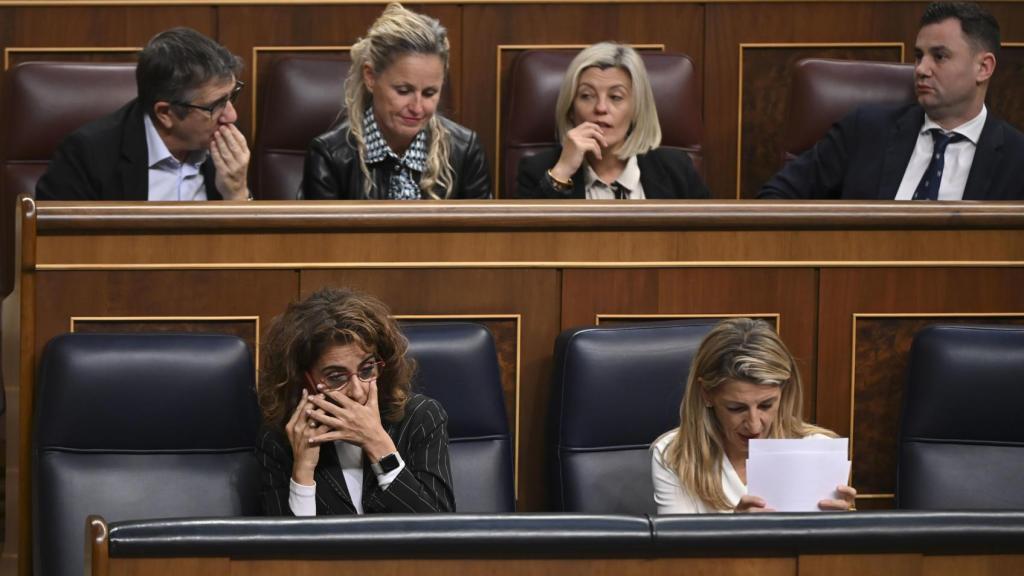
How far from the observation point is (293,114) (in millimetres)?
1875

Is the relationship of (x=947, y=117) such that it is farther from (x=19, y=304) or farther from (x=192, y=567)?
(x=192, y=567)

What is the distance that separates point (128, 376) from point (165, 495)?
0.35ft

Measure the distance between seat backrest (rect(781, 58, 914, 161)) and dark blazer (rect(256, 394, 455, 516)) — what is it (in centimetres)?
84

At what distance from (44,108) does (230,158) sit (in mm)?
332

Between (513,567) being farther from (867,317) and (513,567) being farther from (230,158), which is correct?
(230,158)

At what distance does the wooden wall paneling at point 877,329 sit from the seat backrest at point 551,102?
50cm

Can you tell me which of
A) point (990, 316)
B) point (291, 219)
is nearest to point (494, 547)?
point (291, 219)

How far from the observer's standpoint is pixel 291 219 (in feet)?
4.44

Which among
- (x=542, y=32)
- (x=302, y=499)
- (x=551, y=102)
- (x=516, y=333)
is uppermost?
(x=542, y=32)

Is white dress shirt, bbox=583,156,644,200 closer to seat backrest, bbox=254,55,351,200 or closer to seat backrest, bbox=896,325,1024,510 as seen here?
seat backrest, bbox=254,55,351,200

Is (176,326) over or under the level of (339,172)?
under

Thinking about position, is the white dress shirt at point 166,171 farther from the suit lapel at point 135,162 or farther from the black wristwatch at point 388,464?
the black wristwatch at point 388,464

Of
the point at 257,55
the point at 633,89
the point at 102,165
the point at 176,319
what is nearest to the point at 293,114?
the point at 257,55

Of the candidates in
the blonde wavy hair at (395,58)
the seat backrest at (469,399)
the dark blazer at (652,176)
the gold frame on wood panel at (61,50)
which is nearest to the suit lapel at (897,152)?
the dark blazer at (652,176)
